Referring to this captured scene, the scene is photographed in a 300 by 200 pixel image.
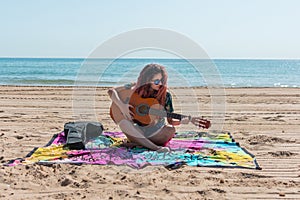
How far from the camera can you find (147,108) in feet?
18.6

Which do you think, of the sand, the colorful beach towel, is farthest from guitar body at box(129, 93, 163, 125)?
the sand

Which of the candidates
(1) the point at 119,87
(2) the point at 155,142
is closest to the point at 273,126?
(2) the point at 155,142

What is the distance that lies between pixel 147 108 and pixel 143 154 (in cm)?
68

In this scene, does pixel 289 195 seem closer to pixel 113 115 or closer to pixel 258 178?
pixel 258 178

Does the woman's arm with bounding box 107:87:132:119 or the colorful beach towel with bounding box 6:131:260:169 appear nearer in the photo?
the colorful beach towel with bounding box 6:131:260:169

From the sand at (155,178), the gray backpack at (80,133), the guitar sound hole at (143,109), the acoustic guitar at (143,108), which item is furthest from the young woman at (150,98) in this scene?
the sand at (155,178)

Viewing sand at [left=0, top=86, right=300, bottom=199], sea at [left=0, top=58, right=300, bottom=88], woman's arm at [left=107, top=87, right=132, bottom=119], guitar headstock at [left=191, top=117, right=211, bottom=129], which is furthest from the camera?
sea at [left=0, top=58, right=300, bottom=88]

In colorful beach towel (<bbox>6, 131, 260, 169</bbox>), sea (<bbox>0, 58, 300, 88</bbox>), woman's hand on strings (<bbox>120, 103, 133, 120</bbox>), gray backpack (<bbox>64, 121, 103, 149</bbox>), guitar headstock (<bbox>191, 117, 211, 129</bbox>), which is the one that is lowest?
colorful beach towel (<bbox>6, 131, 260, 169</bbox>)

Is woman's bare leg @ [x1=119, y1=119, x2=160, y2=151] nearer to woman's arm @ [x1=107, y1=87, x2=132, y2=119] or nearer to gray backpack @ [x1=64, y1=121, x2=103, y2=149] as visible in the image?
woman's arm @ [x1=107, y1=87, x2=132, y2=119]

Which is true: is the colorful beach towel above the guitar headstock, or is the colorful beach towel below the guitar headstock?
below

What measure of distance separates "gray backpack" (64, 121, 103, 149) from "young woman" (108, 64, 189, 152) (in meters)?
0.65

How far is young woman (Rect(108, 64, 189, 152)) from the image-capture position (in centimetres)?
550

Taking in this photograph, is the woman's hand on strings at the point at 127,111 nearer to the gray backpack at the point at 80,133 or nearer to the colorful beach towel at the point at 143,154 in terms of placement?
the colorful beach towel at the point at 143,154

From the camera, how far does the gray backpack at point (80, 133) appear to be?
18.5ft
